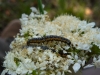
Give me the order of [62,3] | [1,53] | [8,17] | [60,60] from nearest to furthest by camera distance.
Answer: [60,60] → [1,53] → [62,3] → [8,17]

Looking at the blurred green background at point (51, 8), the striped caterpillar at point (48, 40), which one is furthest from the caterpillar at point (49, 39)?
the blurred green background at point (51, 8)

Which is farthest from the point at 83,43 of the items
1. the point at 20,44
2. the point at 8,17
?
the point at 8,17

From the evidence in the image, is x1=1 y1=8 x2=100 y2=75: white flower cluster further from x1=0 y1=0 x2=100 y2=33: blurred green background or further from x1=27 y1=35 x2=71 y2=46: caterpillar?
x1=0 y1=0 x2=100 y2=33: blurred green background

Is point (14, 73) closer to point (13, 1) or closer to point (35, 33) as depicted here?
point (35, 33)

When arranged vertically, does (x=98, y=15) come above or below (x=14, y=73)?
above

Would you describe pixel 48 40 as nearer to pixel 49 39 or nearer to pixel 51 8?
pixel 49 39

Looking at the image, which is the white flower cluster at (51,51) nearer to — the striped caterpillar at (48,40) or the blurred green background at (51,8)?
the striped caterpillar at (48,40)

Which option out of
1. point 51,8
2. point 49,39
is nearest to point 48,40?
point 49,39
